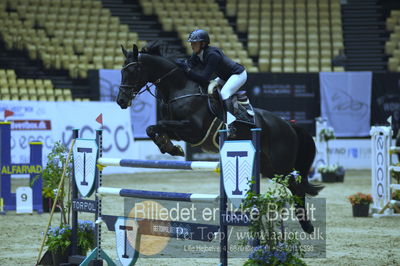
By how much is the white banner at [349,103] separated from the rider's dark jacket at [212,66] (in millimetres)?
13295

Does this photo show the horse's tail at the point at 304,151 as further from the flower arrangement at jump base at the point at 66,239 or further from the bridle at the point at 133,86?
the flower arrangement at jump base at the point at 66,239

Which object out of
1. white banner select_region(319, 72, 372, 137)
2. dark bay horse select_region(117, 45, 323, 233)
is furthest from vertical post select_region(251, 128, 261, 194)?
white banner select_region(319, 72, 372, 137)

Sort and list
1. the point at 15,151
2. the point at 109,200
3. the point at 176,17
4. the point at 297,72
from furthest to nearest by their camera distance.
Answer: the point at 176,17 → the point at 297,72 → the point at 15,151 → the point at 109,200

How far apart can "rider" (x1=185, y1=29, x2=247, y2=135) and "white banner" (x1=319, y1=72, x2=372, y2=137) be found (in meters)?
13.3

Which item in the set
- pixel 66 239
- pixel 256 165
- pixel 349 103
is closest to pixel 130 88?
pixel 66 239

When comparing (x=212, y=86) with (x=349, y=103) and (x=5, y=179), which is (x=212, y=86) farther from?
(x=349, y=103)

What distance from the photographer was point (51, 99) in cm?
1775

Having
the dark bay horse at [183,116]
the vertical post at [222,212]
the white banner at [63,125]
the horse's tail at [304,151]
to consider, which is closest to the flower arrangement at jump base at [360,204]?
the horse's tail at [304,151]

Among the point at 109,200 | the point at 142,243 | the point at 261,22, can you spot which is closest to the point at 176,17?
the point at 261,22

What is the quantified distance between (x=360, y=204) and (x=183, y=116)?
4.24 m

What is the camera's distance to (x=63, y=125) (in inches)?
653

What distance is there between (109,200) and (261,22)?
1304 centimetres

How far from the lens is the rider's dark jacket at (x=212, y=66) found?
6762 millimetres

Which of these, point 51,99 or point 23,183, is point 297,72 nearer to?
point 51,99
